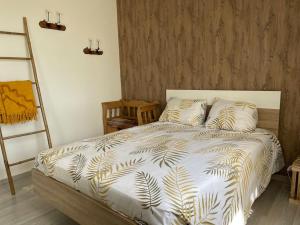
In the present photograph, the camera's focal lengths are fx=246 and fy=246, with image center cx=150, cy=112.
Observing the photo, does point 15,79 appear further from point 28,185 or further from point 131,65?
point 131,65

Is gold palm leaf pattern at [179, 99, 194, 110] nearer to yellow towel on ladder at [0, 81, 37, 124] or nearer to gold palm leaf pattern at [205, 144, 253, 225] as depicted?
gold palm leaf pattern at [205, 144, 253, 225]

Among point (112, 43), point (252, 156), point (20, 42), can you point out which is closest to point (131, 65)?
point (112, 43)

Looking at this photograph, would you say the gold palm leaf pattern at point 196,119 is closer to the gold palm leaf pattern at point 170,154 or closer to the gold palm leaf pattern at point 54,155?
the gold palm leaf pattern at point 170,154

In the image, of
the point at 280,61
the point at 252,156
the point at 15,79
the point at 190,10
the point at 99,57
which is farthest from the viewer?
the point at 99,57

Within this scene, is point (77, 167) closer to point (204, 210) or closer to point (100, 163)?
point (100, 163)

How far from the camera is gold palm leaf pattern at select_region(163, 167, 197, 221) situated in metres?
1.23

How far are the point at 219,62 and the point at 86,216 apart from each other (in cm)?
218

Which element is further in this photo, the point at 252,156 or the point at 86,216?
the point at 252,156

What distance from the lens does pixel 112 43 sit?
3785mm

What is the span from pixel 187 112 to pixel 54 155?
151 cm

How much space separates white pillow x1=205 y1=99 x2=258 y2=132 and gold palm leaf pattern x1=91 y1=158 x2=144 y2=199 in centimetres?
121

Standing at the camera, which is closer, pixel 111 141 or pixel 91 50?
pixel 111 141

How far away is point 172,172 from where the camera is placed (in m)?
1.47

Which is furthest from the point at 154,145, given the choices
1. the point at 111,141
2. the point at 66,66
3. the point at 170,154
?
the point at 66,66
